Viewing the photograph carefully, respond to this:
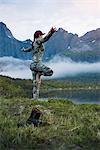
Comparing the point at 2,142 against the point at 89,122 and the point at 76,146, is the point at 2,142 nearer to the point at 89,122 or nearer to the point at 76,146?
the point at 76,146

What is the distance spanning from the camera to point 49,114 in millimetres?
17812

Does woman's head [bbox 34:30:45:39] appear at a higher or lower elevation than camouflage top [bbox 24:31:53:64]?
higher

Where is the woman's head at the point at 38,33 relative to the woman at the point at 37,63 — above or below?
above

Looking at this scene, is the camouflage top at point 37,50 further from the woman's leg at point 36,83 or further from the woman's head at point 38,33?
the woman's leg at point 36,83

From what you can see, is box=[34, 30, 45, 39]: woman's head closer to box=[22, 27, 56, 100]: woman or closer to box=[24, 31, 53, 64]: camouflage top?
box=[22, 27, 56, 100]: woman

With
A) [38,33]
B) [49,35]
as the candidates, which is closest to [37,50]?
[38,33]

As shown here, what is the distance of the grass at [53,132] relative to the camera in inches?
560

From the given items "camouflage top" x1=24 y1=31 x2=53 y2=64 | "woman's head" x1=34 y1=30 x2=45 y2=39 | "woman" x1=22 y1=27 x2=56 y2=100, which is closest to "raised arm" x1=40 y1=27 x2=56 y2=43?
"woman" x1=22 y1=27 x2=56 y2=100

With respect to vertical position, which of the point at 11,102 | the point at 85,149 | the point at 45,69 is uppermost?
the point at 45,69

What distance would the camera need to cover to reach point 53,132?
15.2m

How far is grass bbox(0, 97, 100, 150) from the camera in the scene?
1422 cm

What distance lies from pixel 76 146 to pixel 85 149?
0.40 metres

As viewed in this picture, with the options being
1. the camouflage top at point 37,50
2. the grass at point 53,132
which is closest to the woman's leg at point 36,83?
the camouflage top at point 37,50

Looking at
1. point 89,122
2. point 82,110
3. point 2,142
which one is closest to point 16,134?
point 2,142
